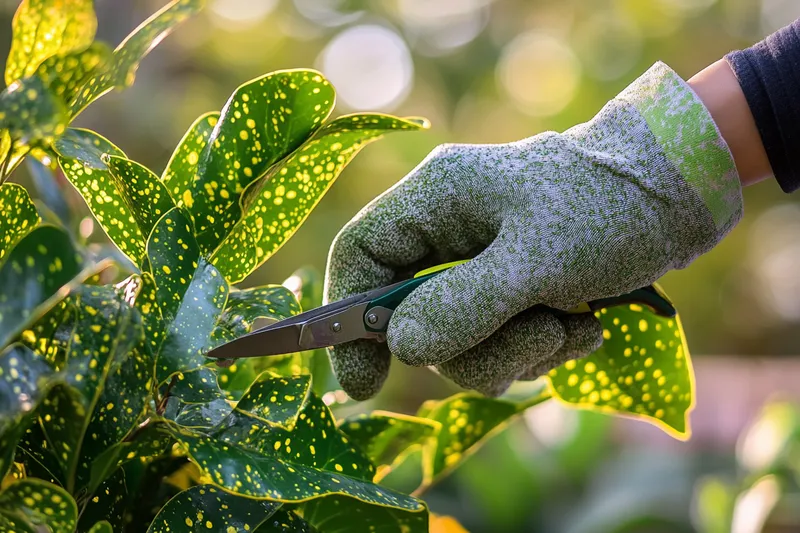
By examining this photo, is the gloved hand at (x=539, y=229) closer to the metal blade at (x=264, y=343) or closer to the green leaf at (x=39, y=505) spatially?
the metal blade at (x=264, y=343)

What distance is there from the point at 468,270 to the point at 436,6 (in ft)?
35.9

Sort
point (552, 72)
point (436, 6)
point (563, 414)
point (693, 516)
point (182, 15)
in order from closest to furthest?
point (182, 15)
point (693, 516)
point (563, 414)
point (552, 72)
point (436, 6)

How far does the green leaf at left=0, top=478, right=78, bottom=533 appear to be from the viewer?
0.41m

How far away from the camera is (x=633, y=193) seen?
0.67 meters

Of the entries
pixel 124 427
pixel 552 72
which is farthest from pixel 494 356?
pixel 552 72

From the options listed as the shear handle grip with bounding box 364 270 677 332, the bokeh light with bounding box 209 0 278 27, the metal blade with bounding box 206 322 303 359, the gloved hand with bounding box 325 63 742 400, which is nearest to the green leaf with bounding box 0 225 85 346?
the metal blade with bounding box 206 322 303 359

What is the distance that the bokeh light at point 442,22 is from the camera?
34.6ft

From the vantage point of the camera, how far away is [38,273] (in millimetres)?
361

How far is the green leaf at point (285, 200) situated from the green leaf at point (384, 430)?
0.18 metres

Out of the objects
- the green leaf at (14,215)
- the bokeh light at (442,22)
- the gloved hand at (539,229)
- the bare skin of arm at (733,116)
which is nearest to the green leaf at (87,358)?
the green leaf at (14,215)

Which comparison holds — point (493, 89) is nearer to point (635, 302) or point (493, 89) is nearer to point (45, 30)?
point (635, 302)

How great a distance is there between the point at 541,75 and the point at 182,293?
25.6 ft

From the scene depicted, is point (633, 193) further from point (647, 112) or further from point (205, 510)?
point (205, 510)

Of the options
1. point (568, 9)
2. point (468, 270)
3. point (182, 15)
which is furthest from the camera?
point (568, 9)
